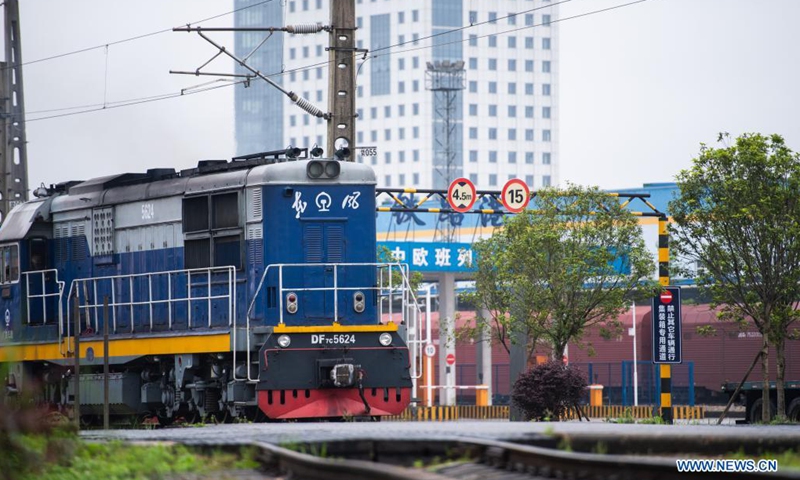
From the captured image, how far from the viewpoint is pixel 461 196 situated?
3581 cm

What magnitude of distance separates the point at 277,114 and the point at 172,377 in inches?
6480

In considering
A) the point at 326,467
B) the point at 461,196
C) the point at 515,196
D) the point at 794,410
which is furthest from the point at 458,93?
the point at 326,467

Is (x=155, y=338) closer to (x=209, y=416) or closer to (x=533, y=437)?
(x=209, y=416)

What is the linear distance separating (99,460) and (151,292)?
999 centimetres

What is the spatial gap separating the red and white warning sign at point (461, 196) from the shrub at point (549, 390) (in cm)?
1081

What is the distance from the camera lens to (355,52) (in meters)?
22.5

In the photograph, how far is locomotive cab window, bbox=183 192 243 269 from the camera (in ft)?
62.5

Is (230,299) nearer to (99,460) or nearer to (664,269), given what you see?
(99,460)

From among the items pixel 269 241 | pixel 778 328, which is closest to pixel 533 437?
pixel 269 241

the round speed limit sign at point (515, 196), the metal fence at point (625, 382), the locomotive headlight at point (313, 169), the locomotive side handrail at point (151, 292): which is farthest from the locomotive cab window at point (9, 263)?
the metal fence at point (625, 382)

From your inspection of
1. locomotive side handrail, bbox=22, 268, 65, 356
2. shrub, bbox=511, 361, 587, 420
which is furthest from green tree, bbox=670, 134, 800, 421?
locomotive side handrail, bbox=22, 268, 65, 356

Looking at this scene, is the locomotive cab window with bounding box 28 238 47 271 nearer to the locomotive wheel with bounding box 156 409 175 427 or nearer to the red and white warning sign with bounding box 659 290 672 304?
the locomotive wheel with bounding box 156 409 175 427

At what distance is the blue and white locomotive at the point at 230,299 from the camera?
1770cm

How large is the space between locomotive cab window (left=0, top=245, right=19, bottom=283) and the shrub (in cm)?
1003
